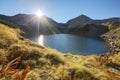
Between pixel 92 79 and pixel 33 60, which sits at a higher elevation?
pixel 33 60

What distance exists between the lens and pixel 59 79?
10.5 meters

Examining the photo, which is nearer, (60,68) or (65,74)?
(65,74)

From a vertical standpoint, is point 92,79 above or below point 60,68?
below

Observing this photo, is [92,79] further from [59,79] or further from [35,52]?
[35,52]

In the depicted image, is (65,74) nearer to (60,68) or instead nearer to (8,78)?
(60,68)

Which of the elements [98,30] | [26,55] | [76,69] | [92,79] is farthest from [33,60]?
[98,30]

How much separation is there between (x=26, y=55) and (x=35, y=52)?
94 cm

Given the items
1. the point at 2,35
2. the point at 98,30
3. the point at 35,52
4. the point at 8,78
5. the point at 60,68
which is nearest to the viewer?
the point at 8,78

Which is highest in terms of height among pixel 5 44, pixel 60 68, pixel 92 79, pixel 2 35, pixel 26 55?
pixel 2 35

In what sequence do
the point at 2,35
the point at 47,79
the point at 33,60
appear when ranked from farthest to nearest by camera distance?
the point at 2,35, the point at 33,60, the point at 47,79

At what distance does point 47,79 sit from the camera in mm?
10375

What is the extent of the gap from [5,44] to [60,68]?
4609 millimetres

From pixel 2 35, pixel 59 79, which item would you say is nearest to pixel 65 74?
pixel 59 79

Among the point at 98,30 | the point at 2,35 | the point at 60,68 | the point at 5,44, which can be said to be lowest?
the point at 60,68
